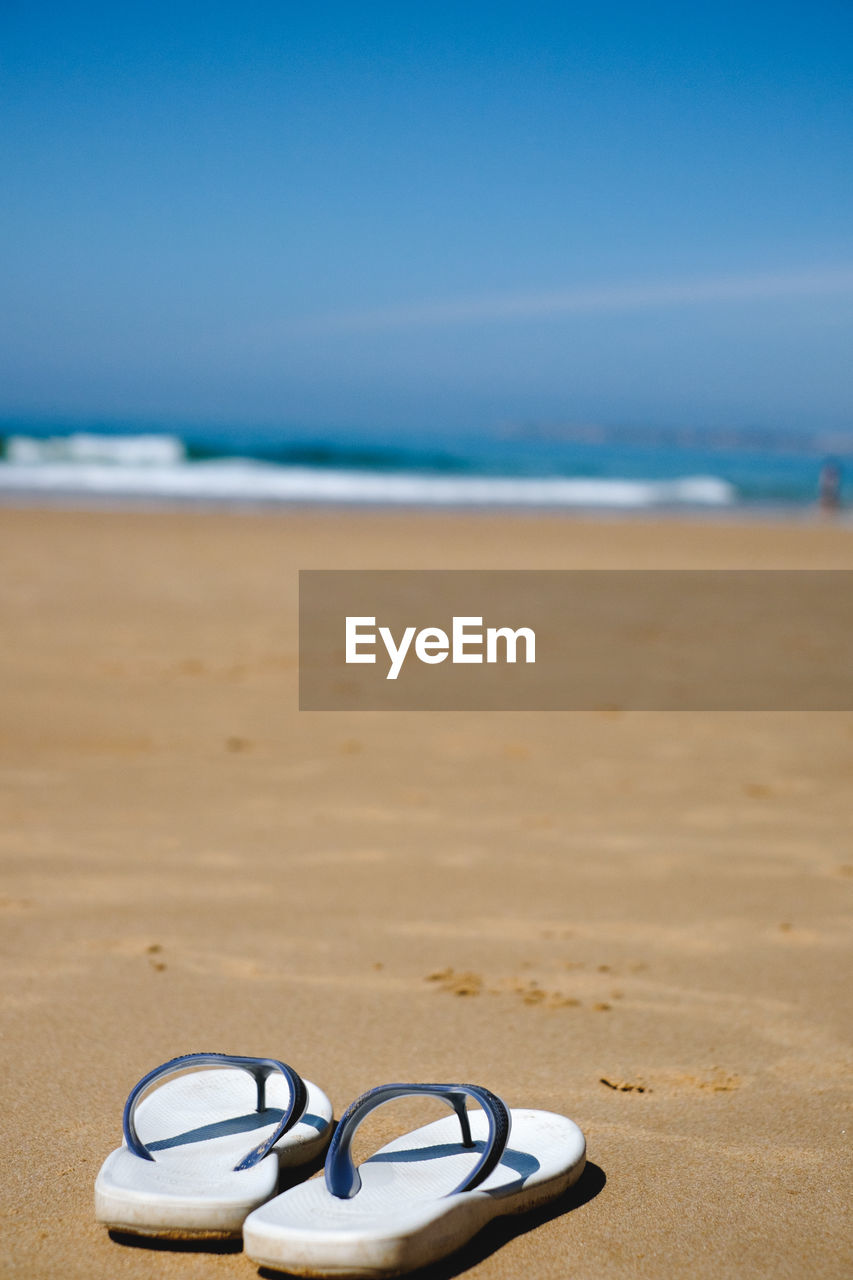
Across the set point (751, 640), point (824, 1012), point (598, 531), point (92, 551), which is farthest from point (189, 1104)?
point (598, 531)

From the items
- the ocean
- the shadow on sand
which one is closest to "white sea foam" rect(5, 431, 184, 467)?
the ocean

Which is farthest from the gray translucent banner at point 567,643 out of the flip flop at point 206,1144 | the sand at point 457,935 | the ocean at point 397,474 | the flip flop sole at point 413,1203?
the ocean at point 397,474

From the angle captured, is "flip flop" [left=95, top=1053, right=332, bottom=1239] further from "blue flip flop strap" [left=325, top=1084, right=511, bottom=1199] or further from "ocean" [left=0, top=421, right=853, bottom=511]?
"ocean" [left=0, top=421, right=853, bottom=511]

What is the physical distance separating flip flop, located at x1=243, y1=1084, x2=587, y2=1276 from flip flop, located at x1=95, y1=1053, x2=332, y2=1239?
0.08 m

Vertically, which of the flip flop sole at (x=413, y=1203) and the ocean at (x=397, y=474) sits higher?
the ocean at (x=397, y=474)

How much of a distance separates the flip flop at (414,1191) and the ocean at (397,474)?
57.3 ft

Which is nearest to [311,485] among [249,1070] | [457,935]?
[457,935]

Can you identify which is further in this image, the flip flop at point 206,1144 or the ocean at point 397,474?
the ocean at point 397,474

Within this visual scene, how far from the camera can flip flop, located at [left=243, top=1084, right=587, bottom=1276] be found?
142 centimetres

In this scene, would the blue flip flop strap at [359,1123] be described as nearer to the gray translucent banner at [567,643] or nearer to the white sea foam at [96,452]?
the gray translucent banner at [567,643]

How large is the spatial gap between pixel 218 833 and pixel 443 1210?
2.06m

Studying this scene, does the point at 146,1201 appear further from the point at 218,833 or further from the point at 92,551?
the point at 92,551

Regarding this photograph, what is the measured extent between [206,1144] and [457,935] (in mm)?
1097

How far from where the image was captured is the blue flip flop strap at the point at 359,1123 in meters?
1.54
